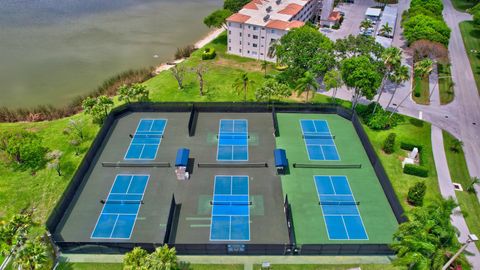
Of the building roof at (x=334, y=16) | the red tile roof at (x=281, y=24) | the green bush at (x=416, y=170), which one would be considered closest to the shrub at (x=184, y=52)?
the red tile roof at (x=281, y=24)

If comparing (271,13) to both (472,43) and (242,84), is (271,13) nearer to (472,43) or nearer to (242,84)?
(242,84)

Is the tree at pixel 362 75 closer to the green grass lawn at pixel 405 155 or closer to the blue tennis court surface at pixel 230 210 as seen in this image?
the green grass lawn at pixel 405 155

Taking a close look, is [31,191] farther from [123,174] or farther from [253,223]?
[253,223]

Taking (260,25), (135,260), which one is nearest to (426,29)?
(260,25)

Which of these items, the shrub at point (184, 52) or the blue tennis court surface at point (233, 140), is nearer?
the blue tennis court surface at point (233, 140)

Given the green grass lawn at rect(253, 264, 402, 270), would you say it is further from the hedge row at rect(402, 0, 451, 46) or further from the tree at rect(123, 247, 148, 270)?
the hedge row at rect(402, 0, 451, 46)
